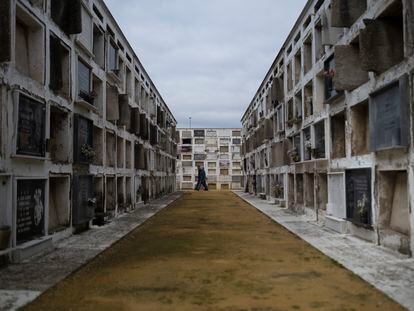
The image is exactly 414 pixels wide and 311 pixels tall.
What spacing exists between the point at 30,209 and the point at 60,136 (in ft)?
11.0

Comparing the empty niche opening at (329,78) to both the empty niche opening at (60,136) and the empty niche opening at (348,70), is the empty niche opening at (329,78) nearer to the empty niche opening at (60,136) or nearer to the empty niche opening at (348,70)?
the empty niche opening at (348,70)

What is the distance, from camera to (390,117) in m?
9.38

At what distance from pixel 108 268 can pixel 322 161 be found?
29.7 ft

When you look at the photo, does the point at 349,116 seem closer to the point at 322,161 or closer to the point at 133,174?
the point at 322,161

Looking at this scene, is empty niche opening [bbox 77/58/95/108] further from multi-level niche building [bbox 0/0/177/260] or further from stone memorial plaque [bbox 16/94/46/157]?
stone memorial plaque [bbox 16/94/46/157]

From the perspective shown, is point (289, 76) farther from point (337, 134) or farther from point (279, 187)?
point (337, 134)

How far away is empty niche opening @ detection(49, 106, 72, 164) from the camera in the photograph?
40.3 ft

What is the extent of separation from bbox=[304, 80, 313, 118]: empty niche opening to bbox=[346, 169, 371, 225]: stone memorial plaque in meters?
5.47

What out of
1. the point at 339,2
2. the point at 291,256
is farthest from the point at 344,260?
the point at 339,2

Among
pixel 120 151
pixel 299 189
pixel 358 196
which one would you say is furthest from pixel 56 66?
pixel 299 189

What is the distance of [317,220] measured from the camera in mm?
15688

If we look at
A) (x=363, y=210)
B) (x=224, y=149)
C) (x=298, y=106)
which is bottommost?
(x=363, y=210)

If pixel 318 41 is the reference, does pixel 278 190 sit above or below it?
below

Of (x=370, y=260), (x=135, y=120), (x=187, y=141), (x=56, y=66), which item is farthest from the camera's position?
(x=187, y=141)
